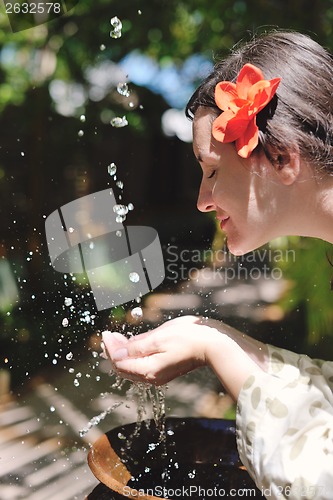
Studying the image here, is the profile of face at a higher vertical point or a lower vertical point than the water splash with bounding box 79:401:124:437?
A: higher

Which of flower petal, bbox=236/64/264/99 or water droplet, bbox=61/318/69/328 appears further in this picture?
water droplet, bbox=61/318/69/328

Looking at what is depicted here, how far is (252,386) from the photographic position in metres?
0.82

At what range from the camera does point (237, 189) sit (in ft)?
2.88

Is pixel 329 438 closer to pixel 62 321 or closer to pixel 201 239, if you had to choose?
pixel 62 321

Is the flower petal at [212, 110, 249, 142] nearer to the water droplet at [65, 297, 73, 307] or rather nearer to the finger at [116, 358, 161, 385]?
the finger at [116, 358, 161, 385]

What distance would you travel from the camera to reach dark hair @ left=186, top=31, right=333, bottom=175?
85cm

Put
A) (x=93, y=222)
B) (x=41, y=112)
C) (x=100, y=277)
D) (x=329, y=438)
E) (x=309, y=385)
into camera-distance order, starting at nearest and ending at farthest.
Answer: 1. (x=329, y=438)
2. (x=309, y=385)
3. (x=93, y=222)
4. (x=100, y=277)
5. (x=41, y=112)

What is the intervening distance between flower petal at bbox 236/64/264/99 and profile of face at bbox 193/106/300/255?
0.22 feet

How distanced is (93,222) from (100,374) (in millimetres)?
775

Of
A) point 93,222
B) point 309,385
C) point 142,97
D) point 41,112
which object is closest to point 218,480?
point 309,385
